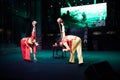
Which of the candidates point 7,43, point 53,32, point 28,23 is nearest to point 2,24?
point 7,43

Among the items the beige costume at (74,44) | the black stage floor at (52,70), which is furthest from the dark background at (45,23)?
the beige costume at (74,44)

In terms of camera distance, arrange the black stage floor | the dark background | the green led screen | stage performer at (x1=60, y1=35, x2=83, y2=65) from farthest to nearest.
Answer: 1. the green led screen
2. the dark background
3. stage performer at (x1=60, y1=35, x2=83, y2=65)
4. the black stage floor

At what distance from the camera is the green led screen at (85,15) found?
34.7ft

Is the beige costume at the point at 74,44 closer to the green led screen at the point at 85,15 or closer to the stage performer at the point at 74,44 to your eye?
the stage performer at the point at 74,44

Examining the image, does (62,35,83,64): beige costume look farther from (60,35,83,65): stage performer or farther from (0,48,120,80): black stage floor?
(0,48,120,80): black stage floor

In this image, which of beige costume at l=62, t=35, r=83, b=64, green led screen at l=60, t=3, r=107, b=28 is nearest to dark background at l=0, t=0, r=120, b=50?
green led screen at l=60, t=3, r=107, b=28

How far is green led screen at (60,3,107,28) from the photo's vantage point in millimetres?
10586

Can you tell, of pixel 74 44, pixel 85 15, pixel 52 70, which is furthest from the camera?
pixel 85 15

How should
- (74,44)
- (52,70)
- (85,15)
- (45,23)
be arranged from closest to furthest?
(52,70) < (74,44) < (85,15) < (45,23)

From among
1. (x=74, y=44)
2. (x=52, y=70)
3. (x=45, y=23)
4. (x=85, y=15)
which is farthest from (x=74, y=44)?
(x=45, y=23)

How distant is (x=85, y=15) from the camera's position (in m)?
11.0

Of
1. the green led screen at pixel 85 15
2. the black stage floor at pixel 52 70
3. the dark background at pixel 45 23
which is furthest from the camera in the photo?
the green led screen at pixel 85 15

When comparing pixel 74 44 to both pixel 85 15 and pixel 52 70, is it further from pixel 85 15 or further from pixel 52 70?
pixel 85 15

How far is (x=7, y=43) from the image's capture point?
9.27 m
